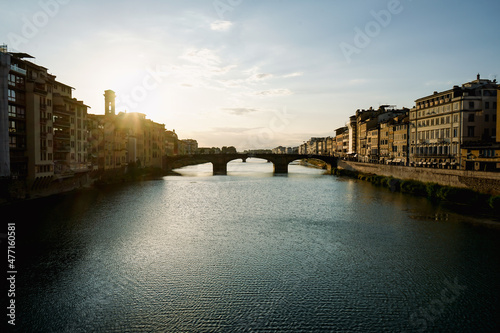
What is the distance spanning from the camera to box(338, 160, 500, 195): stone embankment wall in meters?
32.5

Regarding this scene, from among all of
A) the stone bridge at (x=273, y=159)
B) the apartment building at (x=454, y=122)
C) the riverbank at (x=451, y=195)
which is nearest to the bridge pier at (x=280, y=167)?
the stone bridge at (x=273, y=159)

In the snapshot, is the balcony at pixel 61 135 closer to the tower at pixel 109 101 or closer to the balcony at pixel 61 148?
the balcony at pixel 61 148

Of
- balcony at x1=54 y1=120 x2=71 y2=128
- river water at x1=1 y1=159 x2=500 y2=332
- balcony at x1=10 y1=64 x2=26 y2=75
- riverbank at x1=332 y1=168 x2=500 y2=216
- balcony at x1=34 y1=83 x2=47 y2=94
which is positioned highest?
balcony at x1=10 y1=64 x2=26 y2=75

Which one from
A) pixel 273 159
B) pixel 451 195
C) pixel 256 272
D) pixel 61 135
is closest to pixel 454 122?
pixel 451 195

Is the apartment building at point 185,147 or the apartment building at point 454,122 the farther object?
the apartment building at point 185,147

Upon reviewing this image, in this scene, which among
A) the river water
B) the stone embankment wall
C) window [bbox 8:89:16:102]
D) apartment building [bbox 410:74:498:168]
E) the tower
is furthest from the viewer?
the tower

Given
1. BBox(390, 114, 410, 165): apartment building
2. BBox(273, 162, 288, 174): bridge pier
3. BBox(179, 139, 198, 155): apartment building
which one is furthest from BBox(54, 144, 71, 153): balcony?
BBox(179, 139, 198, 155): apartment building

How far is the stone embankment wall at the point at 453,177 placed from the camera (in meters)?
32.5

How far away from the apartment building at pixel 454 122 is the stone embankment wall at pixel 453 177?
13.3 feet

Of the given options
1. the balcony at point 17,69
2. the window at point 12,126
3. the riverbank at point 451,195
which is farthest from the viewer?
the window at point 12,126

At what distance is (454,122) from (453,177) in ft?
48.1

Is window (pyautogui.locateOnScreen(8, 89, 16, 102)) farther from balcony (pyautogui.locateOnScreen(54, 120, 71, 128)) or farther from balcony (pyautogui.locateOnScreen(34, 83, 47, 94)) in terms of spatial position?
balcony (pyautogui.locateOnScreen(54, 120, 71, 128))

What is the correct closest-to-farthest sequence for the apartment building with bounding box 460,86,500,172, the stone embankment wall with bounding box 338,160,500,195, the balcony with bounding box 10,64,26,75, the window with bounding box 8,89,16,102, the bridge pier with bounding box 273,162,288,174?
the stone embankment wall with bounding box 338,160,500,195, the balcony with bounding box 10,64,26,75, the window with bounding box 8,89,16,102, the apartment building with bounding box 460,86,500,172, the bridge pier with bounding box 273,162,288,174

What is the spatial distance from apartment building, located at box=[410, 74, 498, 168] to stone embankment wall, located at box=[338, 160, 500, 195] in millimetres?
4055
